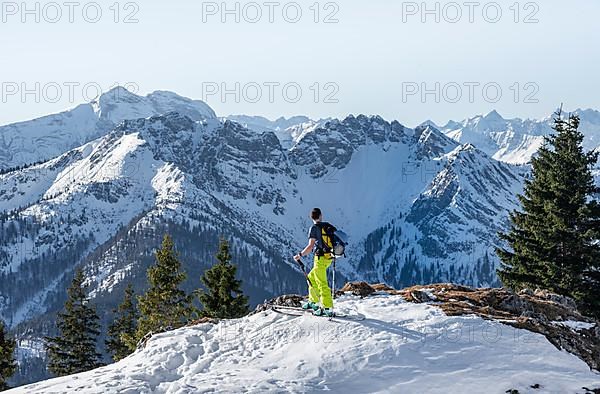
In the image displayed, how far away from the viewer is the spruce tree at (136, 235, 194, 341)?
127ft

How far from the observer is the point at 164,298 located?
1540 inches

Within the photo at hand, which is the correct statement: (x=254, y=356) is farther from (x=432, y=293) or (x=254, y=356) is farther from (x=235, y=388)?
(x=432, y=293)

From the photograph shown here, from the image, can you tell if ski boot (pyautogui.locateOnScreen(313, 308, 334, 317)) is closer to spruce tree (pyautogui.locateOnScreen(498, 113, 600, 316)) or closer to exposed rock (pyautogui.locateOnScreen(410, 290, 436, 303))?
exposed rock (pyautogui.locateOnScreen(410, 290, 436, 303))

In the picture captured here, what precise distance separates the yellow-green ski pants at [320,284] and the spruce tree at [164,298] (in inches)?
846

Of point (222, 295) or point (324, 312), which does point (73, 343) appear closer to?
point (222, 295)

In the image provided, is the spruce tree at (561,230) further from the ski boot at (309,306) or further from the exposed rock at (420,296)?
the ski boot at (309,306)

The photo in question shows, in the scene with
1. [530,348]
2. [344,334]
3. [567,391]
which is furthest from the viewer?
[344,334]

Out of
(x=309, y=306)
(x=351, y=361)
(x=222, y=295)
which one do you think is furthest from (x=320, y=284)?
(x=222, y=295)

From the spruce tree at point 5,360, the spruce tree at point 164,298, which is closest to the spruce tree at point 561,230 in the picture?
the spruce tree at point 164,298

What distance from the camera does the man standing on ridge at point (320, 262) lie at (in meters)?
18.6

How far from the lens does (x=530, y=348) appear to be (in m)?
15.8

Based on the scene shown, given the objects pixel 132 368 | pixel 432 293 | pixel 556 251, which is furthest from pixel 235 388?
pixel 556 251

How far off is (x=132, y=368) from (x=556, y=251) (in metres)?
22.4

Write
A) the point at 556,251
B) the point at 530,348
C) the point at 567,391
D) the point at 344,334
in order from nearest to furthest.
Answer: the point at 567,391 → the point at 530,348 → the point at 344,334 → the point at 556,251
